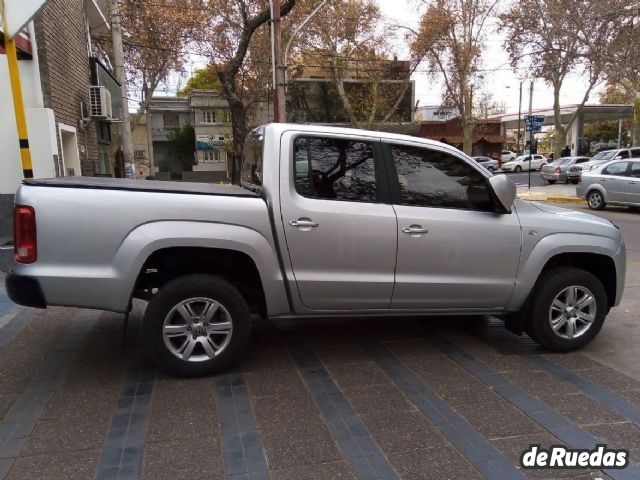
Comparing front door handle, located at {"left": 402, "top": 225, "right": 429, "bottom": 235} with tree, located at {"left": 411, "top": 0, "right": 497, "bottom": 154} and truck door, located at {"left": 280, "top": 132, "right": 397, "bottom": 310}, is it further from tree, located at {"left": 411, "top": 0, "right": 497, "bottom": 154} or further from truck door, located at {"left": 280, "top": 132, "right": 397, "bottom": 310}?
tree, located at {"left": 411, "top": 0, "right": 497, "bottom": 154}

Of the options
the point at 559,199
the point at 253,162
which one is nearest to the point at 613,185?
the point at 559,199

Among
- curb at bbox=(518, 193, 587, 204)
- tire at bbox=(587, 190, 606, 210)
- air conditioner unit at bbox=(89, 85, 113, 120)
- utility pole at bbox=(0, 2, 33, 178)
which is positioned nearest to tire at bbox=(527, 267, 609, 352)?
utility pole at bbox=(0, 2, 33, 178)

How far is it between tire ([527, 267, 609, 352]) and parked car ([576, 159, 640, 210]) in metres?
11.6

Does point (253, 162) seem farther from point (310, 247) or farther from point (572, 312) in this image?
point (572, 312)

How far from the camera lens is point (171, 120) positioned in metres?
56.0

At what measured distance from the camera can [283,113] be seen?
1692 centimetres

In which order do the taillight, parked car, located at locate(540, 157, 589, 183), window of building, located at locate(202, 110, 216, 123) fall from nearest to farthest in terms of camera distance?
the taillight, parked car, located at locate(540, 157, 589, 183), window of building, located at locate(202, 110, 216, 123)

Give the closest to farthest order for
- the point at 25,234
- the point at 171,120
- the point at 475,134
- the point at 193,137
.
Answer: the point at 25,234
the point at 475,134
the point at 193,137
the point at 171,120

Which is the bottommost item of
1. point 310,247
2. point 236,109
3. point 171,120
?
point 310,247

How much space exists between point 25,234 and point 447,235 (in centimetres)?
298

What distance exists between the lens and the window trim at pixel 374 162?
151 inches

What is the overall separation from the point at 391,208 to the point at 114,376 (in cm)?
246

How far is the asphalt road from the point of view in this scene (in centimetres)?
280

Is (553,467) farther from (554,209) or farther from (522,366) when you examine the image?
(554,209)
